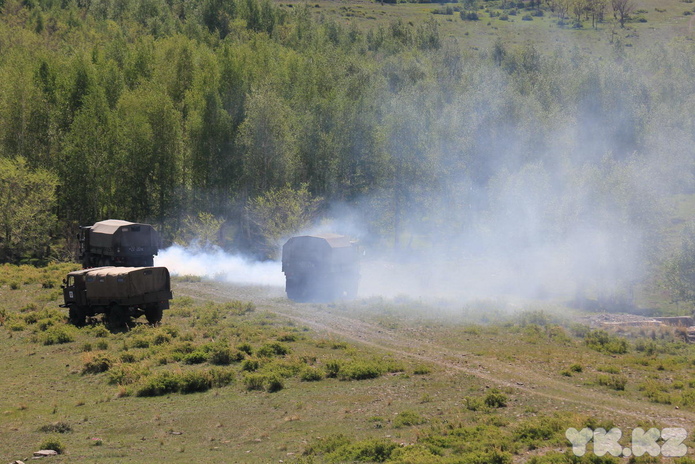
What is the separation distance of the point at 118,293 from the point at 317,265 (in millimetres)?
12878

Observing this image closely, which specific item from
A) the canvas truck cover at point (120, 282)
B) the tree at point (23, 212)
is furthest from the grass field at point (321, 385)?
the tree at point (23, 212)

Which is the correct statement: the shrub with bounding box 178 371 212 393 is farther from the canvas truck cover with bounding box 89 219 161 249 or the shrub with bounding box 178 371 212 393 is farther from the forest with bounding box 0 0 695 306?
the forest with bounding box 0 0 695 306

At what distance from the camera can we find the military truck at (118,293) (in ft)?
113

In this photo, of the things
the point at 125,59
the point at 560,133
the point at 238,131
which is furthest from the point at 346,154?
the point at 125,59

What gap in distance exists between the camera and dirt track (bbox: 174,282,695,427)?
23469mm

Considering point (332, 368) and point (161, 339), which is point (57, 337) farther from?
point (332, 368)

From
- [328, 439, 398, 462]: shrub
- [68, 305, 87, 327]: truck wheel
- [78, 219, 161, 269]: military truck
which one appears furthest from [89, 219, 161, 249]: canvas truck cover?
[328, 439, 398, 462]: shrub

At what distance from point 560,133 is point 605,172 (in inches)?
713

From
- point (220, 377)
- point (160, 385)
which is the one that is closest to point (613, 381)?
point (220, 377)

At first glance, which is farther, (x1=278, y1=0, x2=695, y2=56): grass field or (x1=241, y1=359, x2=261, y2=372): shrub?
(x1=278, y1=0, x2=695, y2=56): grass field

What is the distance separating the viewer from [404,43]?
134 m

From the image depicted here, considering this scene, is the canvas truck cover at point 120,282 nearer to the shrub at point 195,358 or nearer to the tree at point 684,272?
the shrub at point 195,358

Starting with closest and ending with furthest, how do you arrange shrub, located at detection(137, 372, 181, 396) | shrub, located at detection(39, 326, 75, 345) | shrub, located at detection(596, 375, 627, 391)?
shrub, located at detection(137, 372, 181, 396), shrub, located at detection(596, 375, 627, 391), shrub, located at detection(39, 326, 75, 345)
